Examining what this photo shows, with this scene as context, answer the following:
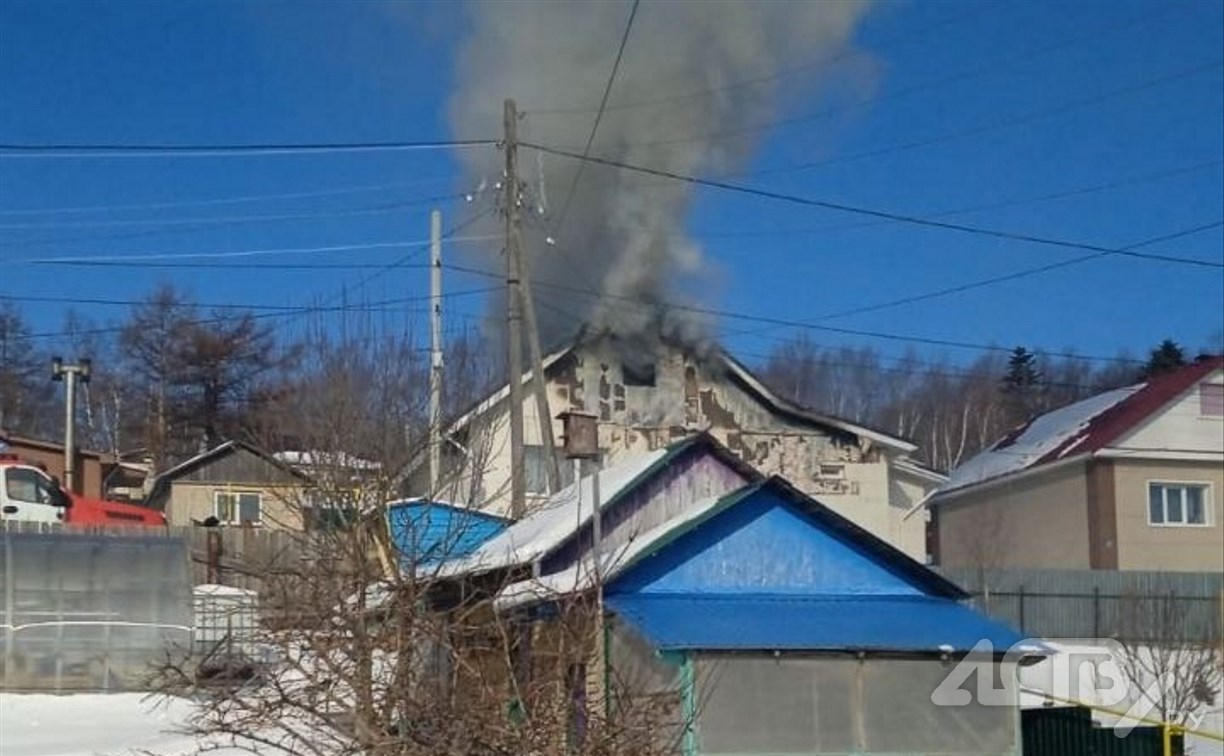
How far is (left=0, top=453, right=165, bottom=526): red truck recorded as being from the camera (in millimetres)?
28578

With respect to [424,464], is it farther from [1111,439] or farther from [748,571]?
[1111,439]

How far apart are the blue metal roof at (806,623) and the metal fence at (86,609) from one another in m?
8.00

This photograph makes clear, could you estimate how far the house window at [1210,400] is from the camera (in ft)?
127

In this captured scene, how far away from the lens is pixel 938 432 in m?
70.6

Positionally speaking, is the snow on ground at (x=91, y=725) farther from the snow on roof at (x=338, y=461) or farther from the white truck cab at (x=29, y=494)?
the white truck cab at (x=29, y=494)

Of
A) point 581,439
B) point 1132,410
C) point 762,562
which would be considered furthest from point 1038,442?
point 581,439

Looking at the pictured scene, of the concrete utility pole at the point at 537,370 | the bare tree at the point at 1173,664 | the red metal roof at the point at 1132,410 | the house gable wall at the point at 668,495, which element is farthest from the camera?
the red metal roof at the point at 1132,410

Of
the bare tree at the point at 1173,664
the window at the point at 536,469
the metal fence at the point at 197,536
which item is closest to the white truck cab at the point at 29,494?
the metal fence at the point at 197,536

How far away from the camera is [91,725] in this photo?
62.1 ft

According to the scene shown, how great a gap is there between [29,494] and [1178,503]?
80.6 ft

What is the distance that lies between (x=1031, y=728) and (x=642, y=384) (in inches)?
773

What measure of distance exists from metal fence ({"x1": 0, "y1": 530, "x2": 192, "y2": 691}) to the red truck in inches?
235

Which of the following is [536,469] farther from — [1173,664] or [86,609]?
[1173,664]

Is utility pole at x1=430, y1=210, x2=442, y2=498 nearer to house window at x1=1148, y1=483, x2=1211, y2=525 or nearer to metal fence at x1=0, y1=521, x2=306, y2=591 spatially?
metal fence at x1=0, y1=521, x2=306, y2=591
